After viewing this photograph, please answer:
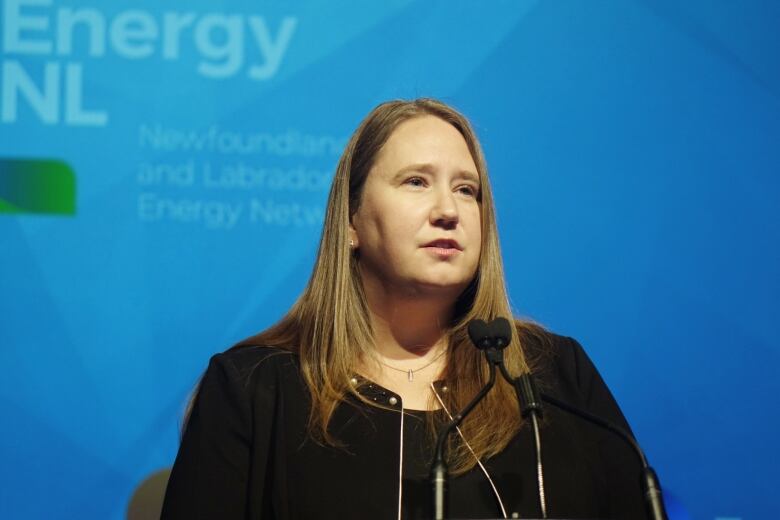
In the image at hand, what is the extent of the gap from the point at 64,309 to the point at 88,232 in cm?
23

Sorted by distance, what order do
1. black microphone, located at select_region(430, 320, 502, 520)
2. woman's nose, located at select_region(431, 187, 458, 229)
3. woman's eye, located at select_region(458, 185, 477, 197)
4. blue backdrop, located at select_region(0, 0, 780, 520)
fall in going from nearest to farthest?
1. black microphone, located at select_region(430, 320, 502, 520)
2. woman's nose, located at select_region(431, 187, 458, 229)
3. woman's eye, located at select_region(458, 185, 477, 197)
4. blue backdrop, located at select_region(0, 0, 780, 520)

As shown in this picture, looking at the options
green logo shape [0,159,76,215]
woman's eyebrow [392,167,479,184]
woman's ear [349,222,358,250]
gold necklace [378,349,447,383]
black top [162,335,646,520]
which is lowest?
black top [162,335,646,520]

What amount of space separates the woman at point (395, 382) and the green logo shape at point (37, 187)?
0.93 metres

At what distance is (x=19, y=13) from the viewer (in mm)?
2994

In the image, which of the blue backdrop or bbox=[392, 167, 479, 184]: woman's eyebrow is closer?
bbox=[392, 167, 479, 184]: woman's eyebrow

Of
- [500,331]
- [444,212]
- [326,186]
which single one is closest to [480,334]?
[500,331]

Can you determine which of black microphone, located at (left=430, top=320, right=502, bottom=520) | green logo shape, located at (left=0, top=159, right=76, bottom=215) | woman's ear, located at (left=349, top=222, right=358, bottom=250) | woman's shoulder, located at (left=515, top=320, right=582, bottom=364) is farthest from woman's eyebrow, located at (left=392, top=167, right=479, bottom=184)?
green logo shape, located at (left=0, top=159, right=76, bottom=215)

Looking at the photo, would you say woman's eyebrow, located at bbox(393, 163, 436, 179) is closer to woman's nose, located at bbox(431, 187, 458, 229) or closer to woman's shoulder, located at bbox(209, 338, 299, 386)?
woman's nose, located at bbox(431, 187, 458, 229)

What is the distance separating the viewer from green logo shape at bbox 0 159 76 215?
2957 mm

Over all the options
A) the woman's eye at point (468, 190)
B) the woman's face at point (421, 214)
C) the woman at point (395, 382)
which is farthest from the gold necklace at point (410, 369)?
the woman's eye at point (468, 190)

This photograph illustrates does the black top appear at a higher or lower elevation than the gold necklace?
lower

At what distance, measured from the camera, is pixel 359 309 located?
2.38m

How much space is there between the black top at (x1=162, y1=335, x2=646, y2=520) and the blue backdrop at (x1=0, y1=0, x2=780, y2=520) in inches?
31.0

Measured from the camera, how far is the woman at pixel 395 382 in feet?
6.90
